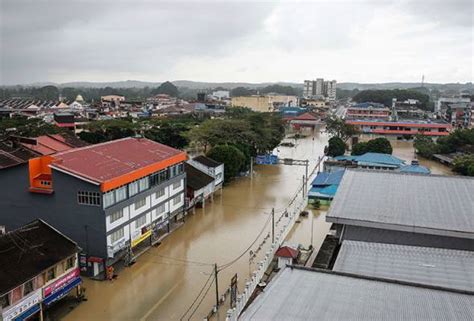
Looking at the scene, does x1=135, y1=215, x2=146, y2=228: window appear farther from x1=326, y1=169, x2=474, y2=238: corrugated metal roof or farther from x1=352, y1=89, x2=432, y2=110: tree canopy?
x1=352, y1=89, x2=432, y2=110: tree canopy

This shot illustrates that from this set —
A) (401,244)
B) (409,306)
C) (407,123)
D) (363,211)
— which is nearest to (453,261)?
(401,244)

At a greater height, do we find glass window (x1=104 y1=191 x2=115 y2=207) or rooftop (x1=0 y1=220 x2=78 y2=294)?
glass window (x1=104 y1=191 x2=115 y2=207)

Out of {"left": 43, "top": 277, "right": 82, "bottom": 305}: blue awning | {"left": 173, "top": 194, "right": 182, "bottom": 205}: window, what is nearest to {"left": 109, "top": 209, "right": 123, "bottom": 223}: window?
{"left": 43, "top": 277, "right": 82, "bottom": 305}: blue awning

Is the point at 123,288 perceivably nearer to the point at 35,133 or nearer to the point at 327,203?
the point at 327,203

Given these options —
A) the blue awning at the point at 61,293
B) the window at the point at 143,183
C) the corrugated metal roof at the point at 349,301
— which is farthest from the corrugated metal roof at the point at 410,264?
the window at the point at 143,183

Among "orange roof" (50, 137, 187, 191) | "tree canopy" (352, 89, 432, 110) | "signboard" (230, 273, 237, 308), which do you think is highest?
"tree canopy" (352, 89, 432, 110)
